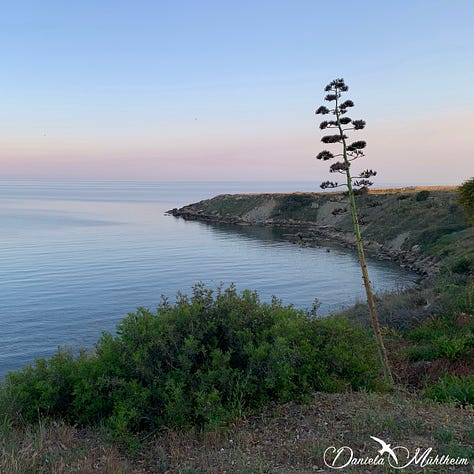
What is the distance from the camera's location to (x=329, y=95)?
357 inches

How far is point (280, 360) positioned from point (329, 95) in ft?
18.7

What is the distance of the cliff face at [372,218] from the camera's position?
4600 cm

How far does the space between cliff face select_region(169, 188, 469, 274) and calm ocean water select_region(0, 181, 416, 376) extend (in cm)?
459

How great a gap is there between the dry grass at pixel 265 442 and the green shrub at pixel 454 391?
3.90 ft

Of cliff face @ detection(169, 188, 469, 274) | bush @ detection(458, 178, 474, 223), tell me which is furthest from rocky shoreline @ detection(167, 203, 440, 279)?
bush @ detection(458, 178, 474, 223)

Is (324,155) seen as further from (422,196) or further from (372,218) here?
(422,196)

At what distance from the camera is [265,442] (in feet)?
19.5

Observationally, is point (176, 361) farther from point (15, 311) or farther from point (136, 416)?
point (15, 311)

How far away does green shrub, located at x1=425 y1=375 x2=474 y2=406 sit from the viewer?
818 cm

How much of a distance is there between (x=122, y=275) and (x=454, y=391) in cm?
2873

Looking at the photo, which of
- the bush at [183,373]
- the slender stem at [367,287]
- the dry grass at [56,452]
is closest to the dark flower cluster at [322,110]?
the slender stem at [367,287]

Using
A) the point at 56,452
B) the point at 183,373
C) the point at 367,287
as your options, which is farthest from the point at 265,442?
the point at 367,287

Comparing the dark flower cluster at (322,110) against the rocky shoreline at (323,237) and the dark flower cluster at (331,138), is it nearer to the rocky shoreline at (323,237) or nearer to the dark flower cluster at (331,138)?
the dark flower cluster at (331,138)

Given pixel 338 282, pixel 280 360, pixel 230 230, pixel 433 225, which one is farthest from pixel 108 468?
pixel 230 230
